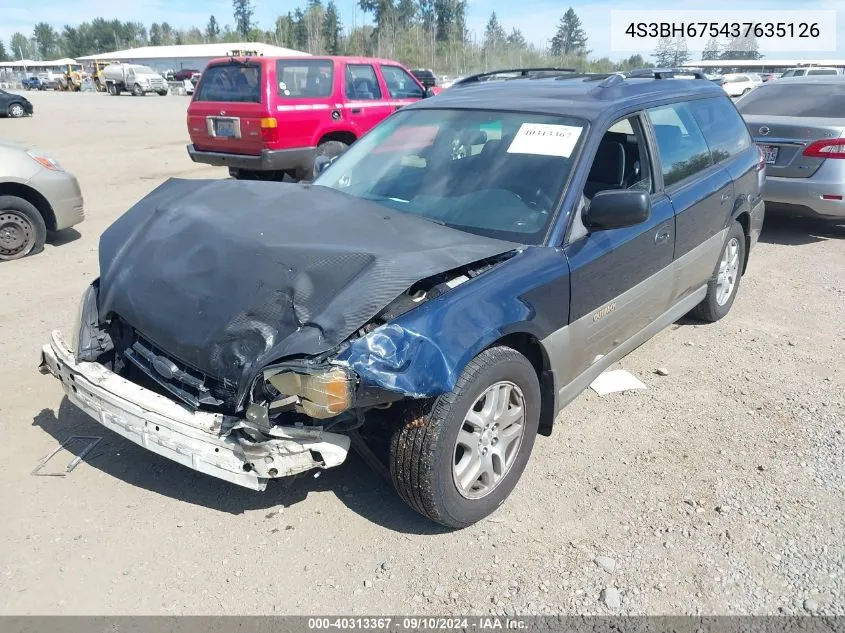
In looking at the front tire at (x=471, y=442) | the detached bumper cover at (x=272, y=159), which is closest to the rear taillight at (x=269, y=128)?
the detached bumper cover at (x=272, y=159)

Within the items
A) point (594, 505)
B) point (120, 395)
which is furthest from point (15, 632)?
point (594, 505)

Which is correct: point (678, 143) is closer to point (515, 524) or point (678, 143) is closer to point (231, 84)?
point (515, 524)

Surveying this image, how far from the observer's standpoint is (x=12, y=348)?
4660mm

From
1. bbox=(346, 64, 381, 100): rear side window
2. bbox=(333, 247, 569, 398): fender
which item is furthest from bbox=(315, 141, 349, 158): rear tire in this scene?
bbox=(333, 247, 569, 398): fender

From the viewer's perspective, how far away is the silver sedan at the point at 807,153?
7012 millimetres

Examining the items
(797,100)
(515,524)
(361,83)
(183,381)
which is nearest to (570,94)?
(515,524)

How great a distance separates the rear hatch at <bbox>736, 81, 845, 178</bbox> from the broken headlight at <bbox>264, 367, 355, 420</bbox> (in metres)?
6.53

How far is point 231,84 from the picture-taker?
390 inches

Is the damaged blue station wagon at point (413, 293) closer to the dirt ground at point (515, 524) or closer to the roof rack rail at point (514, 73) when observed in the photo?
the dirt ground at point (515, 524)

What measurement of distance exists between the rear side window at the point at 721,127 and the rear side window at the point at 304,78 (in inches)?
247

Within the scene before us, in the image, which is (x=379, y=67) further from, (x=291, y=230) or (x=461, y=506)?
(x=461, y=506)

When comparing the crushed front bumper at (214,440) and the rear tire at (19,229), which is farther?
the rear tire at (19,229)

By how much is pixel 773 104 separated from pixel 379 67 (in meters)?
5.87

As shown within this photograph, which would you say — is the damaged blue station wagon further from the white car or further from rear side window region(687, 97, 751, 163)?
the white car
